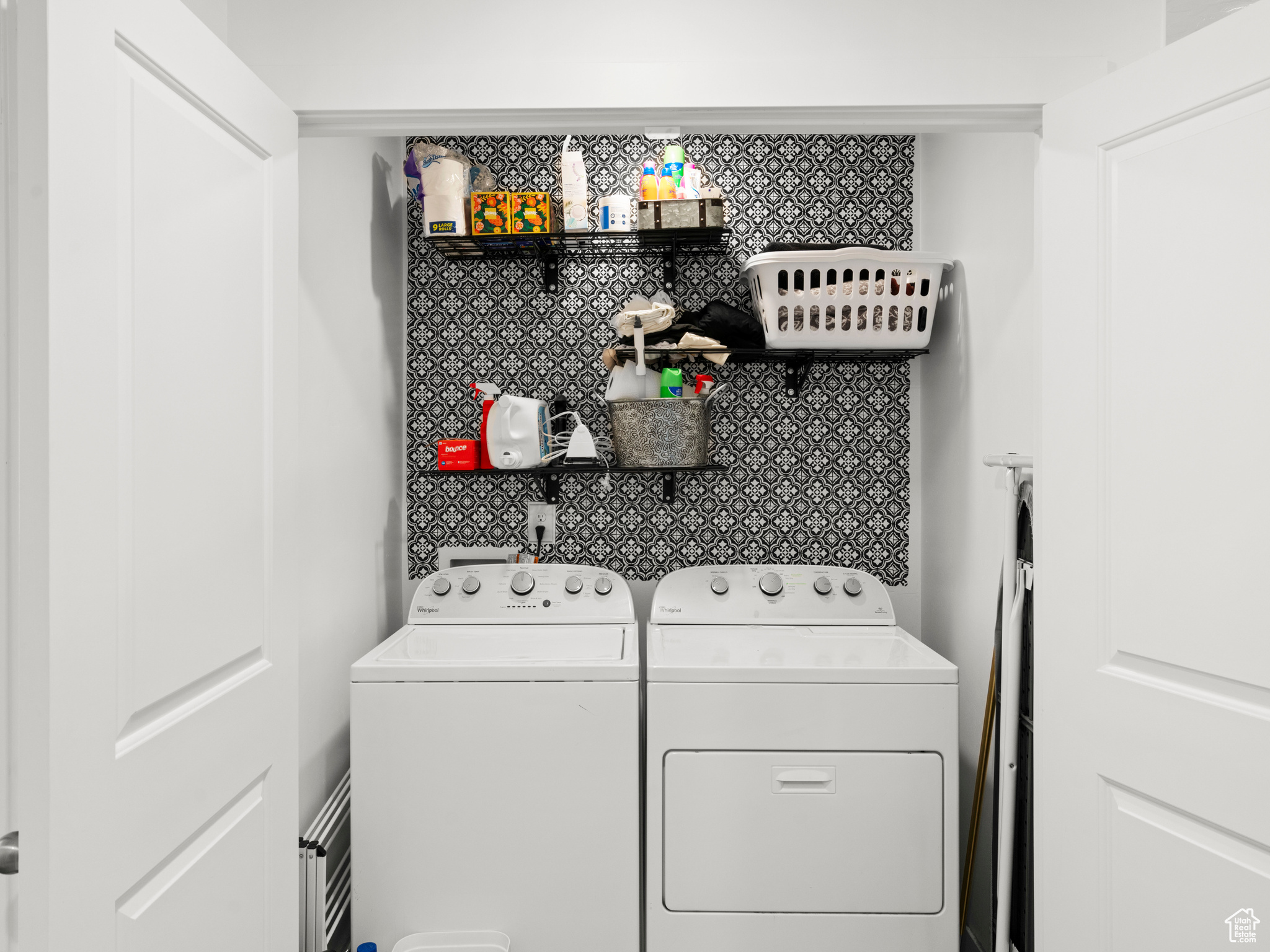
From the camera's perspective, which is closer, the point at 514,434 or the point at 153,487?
the point at 153,487

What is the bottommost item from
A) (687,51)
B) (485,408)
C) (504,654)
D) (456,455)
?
(504,654)

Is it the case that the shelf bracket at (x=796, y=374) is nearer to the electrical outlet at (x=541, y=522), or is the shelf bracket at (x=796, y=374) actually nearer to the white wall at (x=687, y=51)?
the electrical outlet at (x=541, y=522)

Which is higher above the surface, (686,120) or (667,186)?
(667,186)

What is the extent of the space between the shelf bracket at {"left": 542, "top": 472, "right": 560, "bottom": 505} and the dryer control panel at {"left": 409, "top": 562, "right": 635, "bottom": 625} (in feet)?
0.75

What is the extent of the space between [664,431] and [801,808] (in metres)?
1.05

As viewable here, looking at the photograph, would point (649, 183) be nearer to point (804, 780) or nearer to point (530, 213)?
point (530, 213)

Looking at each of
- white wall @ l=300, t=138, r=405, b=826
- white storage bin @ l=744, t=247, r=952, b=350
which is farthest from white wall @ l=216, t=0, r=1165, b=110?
white storage bin @ l=744, t=247, r=952, b=350

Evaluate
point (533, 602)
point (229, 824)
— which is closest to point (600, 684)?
point (533, 602)

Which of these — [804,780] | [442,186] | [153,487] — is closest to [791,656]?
[804,780]

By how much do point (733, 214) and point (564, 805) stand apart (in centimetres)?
179

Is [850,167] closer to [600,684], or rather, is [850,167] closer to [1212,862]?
[600,684]

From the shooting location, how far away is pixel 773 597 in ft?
7.43

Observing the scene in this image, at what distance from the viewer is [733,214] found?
245cm

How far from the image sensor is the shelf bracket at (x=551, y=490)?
2463 millimetres
